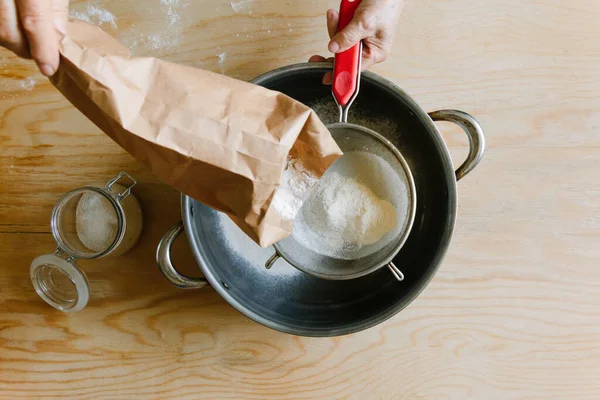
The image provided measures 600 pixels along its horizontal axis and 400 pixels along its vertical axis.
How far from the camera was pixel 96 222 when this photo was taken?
0.64 meters

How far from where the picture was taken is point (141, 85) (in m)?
0.43

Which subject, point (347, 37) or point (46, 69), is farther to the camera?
point (347, 37)

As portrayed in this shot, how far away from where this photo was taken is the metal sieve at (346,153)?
567 millimetres

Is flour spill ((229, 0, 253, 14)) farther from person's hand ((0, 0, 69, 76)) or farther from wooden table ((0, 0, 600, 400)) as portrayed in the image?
person's hand ((0, 0, 69, 76))

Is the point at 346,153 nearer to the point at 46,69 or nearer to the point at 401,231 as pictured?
the point at 401,231

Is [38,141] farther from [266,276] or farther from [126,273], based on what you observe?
[266,276]

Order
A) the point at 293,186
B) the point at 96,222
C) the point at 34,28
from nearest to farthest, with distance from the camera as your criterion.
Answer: the point at 34,28 → the point at 293,186 → the point at 96,222

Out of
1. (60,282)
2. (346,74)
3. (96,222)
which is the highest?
(346,74)

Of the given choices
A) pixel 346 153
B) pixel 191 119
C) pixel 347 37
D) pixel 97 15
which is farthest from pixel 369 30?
pixel 97 15

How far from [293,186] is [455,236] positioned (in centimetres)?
27

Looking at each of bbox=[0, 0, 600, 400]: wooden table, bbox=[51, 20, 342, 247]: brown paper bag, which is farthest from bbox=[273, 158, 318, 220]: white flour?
bbox=[0, 0, 600, 400]: wooden table

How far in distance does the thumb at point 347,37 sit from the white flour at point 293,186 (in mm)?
141

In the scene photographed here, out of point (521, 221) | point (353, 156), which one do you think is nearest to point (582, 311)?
point (521, 221)

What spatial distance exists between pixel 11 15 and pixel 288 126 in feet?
0.80
